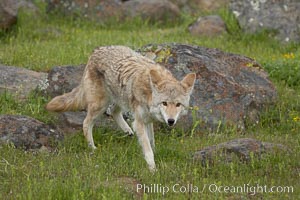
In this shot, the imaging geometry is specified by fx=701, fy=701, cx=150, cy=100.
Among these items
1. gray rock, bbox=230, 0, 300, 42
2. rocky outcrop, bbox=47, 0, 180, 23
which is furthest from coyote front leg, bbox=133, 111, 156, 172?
rocky outcrop, bbox=47, 0, 180, 23

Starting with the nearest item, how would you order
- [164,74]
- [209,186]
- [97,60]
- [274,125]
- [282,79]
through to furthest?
[209,186], [164,74], [97,60], [274,125], [282,79]

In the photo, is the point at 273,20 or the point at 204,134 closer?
the point at 204,134

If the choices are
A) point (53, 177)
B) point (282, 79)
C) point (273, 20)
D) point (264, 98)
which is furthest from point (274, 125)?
point (273, 20)

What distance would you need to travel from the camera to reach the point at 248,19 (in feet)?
48.8

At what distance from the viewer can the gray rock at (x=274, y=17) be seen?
14414mm

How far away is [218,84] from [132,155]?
8.03ft

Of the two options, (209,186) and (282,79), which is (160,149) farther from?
(282,79)

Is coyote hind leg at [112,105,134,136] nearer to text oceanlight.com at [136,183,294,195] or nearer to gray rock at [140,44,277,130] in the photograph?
gray rock at [140,44,277,130]

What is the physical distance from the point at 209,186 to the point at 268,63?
5297 millimetres

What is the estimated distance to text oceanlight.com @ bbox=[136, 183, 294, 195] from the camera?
7.02 metres

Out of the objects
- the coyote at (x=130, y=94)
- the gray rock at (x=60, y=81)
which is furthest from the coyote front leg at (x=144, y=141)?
the gray rock at (x=60, y=81)

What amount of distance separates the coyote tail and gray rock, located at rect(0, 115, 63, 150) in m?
0.65

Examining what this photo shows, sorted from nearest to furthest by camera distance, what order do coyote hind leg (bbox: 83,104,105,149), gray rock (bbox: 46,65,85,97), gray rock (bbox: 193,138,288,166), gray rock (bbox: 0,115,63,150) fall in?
gray rock (bbox: 193,138,288,166) < gray rock (bbox: 0,115,63,150) < coyote hind leg (bbox: 83,104,105,149) < gray rock (bbox: 46,65,85,97)

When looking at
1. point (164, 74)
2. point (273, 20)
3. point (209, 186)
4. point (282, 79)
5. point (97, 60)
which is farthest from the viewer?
point (273, 20)
